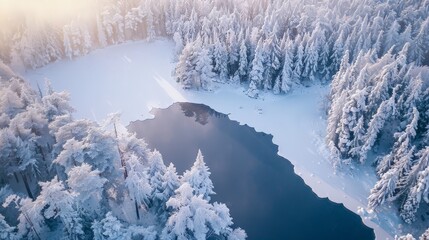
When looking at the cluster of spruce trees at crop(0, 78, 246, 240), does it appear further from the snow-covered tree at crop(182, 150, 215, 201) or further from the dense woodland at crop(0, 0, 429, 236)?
the dense woodland at crop(0, 0, 429, 236)

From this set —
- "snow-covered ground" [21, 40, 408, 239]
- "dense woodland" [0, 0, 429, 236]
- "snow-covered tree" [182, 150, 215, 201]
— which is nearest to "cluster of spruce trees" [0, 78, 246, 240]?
"snow-covered tree" [182, 150, 215, 201]

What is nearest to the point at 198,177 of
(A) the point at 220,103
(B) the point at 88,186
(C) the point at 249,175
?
(B) the point at 88,186

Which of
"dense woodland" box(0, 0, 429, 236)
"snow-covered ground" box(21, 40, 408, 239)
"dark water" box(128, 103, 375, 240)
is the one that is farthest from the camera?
"snow-covered ground" box(21, 40, 408, 239)

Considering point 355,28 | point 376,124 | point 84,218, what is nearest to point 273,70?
point 355,28

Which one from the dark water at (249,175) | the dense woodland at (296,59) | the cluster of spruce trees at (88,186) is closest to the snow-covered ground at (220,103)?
the dark water at (249,175)

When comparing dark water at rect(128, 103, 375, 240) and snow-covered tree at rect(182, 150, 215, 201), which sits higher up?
snow-covered tree at rect(182, 150, 215, 201)

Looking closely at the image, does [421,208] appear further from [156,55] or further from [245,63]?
[156,55]

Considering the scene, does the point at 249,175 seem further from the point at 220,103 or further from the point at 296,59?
the point at 296,59
